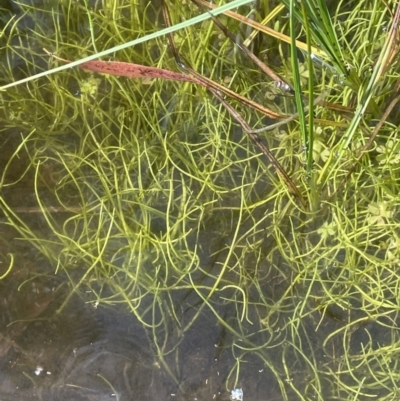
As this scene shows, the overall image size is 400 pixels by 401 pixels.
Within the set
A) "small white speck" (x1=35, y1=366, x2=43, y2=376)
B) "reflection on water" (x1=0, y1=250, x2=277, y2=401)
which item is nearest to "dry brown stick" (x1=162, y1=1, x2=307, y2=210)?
"reflection on water" (x1=0, y1=250, x2=277, y2=401)

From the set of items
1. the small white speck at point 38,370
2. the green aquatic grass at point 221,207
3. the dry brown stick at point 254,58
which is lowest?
the small white speck at point 38,370

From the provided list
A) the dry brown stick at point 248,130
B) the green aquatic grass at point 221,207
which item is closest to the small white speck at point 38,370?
the green aquatic grass at point 221,207

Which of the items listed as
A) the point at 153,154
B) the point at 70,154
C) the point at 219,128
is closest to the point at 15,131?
the point at 70,154

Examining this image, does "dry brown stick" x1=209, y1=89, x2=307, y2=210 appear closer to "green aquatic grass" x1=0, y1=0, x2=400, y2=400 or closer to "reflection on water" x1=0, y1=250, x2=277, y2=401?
"green aquatic grass" x1=0, y1=0, x2=400, y2=400

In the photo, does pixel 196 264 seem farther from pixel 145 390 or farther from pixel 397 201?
pixel 397 201

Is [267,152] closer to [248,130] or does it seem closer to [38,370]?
[248,130]

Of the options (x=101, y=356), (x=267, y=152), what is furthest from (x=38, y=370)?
(x=267, y=152)

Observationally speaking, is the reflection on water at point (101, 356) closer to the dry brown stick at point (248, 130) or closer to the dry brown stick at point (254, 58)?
the dry brown stick at point (248, 130)

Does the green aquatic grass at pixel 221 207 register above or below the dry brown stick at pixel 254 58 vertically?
below
